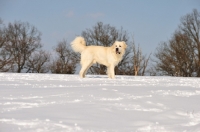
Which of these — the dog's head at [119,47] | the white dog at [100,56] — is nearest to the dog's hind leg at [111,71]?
the white dog at [100,56]

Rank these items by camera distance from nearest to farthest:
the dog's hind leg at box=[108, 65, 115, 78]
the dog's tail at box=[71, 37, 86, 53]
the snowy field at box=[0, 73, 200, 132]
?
1. the snowy field at box=[0, 73, 200, 132]
2. the dog's hind leg at box=[108, 65, 115, 78]
3. the dog's tail at box=[71, 37, 86, 53]

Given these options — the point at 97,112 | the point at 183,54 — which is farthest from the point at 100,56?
the point at 183,54

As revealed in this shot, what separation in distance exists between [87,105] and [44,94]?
2.86 ft

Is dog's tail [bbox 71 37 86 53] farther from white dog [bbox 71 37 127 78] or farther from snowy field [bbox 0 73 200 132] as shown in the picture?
snowy field [bbox 0 73 200 132]

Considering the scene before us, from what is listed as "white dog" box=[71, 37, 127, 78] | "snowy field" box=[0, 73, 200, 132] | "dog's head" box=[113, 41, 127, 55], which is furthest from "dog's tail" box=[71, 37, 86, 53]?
"snowy field" box=[0, 73, 200, 132]

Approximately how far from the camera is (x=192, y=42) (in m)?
22.0

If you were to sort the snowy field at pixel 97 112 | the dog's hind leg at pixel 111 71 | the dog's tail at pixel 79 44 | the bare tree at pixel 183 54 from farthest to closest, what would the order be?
the bare tree at pixel 183 54
the dog's tail at pixel 79 44
the dog's hind leg at pixel 111 71
the snowy field at pixel 97 112

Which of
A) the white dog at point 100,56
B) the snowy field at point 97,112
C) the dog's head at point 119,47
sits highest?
the dog's head at point 119,47

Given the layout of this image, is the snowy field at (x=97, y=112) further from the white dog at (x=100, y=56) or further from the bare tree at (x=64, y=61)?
the bare tree at (x=64, y=61)

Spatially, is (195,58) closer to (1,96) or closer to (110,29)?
(110,29)

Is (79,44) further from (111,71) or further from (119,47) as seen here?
(111,71)

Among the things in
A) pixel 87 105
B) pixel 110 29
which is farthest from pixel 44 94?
pixel 110 29

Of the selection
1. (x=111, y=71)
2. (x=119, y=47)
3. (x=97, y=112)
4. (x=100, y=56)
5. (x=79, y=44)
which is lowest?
(x=97, y=112)

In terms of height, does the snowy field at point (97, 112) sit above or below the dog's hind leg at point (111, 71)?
below
